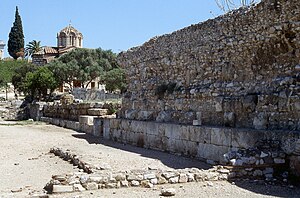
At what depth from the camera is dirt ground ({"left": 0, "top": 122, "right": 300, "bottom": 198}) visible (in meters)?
6.43

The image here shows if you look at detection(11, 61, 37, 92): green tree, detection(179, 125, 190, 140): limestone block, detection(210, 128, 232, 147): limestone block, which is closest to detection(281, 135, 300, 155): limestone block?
detection(210, 128, 232, 147): limestone block

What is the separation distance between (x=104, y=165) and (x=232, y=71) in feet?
13.3

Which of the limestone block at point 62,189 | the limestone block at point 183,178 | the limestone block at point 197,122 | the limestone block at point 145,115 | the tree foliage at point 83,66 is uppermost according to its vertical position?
the tree foliage at point 83,66

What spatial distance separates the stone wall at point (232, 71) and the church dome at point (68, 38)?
58.0 metres

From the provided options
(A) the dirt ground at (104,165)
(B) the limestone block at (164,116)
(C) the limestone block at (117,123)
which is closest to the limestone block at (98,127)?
(A) the dirt ground at (104,165)

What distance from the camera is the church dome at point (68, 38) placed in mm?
69938

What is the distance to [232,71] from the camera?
10.2 metres

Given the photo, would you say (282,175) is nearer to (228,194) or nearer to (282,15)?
(228,194)

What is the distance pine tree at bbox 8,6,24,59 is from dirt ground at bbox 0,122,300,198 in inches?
2428

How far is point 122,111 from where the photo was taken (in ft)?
52.8

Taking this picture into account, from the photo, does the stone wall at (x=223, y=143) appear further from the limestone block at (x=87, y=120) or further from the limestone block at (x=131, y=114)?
the limestone block at (x=87, y=120)

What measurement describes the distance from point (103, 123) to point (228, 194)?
1113 centimetres

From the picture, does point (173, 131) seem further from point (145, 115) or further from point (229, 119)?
point (145, 115)

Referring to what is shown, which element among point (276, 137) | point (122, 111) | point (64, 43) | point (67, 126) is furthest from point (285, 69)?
point (64, 43)
